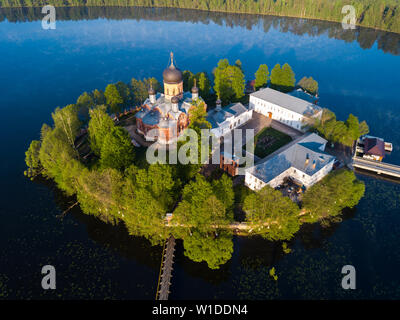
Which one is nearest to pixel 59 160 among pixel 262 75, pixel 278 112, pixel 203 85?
pixel 203 85

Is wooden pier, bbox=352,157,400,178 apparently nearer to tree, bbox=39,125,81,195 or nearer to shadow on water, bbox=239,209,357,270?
shadow on water, bbox=239,209,357,270

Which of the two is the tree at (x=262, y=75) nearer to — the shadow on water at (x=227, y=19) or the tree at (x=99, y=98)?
the tree at (x=99, y=98)

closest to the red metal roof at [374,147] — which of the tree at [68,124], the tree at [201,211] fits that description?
the tree at [201,211]

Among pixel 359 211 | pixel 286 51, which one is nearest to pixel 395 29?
pixel 286 51

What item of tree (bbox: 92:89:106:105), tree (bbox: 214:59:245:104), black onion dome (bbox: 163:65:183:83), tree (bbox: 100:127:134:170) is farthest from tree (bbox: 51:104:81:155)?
tree (bbox: 214:59:245:104)

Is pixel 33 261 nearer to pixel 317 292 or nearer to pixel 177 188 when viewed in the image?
pixel 177 188
